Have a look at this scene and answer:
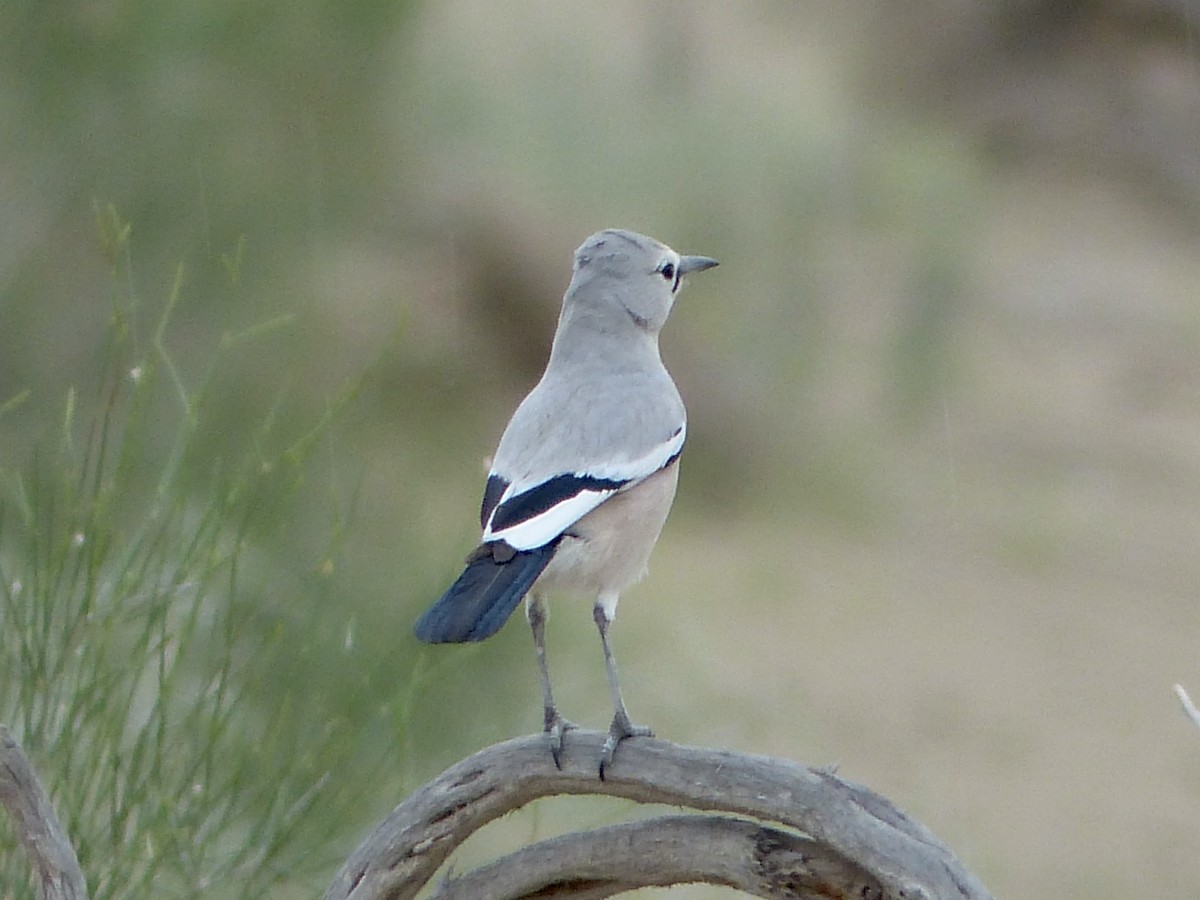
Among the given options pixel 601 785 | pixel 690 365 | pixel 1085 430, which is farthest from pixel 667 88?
pixel 601 785

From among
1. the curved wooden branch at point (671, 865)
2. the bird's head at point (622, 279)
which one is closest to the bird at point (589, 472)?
the bird's head at point (622, 279)

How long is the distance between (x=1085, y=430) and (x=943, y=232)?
5.90 feet

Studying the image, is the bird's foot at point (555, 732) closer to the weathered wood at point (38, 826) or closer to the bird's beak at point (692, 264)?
the weathered wood at point (38, 826)

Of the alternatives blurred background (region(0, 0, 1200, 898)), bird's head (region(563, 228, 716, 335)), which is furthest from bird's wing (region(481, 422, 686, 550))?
blurred background (region(0, 0, 1200, 898))

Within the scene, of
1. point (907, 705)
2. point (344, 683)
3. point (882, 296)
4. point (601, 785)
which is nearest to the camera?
point (601, 785)

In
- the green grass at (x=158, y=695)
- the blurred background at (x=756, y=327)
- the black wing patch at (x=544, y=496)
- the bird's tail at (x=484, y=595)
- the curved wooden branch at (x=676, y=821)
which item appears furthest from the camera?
the blurred background at (x=756, y=327)

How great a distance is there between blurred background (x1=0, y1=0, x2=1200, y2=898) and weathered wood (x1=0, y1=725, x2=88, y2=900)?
60 centimetres

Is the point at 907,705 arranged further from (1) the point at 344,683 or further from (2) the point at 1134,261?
(2) the point at 1134,261

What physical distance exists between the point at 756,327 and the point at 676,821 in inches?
275

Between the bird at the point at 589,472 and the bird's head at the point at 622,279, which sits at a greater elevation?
the bird's head at the point at 622,279

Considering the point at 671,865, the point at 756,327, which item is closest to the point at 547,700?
the point at 671,865

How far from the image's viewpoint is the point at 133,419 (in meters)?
2.09

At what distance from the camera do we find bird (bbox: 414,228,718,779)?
77.6 inches

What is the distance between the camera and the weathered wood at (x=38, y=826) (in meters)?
1.83
